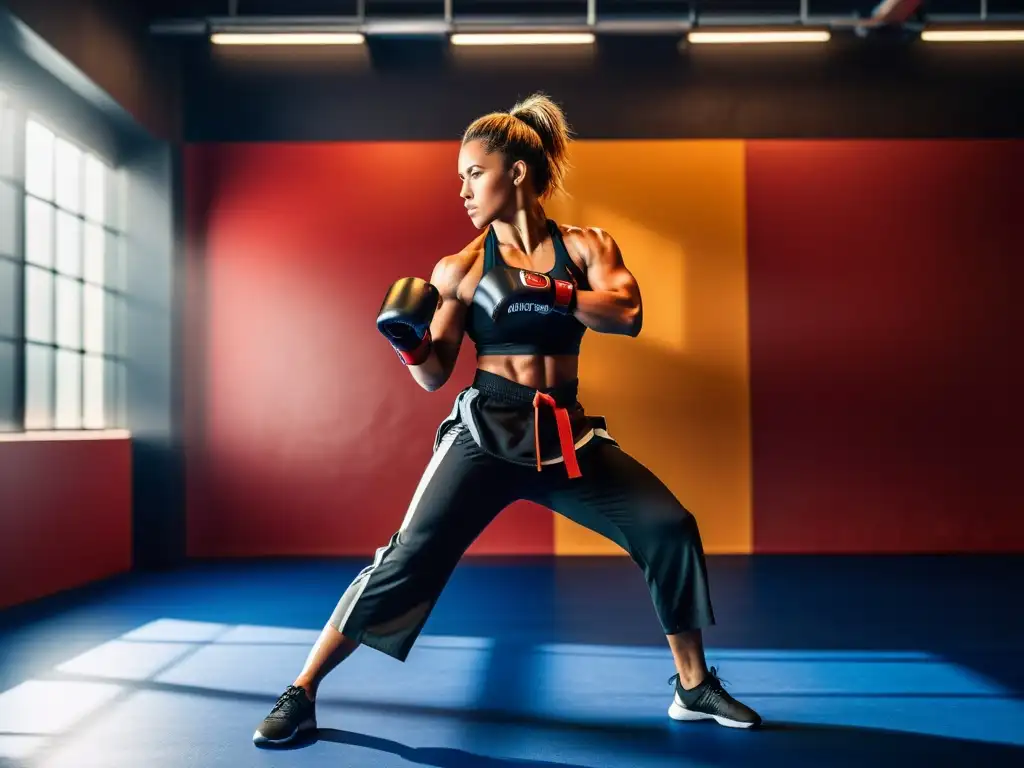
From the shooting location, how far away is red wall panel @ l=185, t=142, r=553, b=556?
16.2 ft

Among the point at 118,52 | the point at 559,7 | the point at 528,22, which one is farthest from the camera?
the point at 559,7

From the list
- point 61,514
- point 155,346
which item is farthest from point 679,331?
point 61,514

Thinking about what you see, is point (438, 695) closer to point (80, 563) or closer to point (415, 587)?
point (415, 587)

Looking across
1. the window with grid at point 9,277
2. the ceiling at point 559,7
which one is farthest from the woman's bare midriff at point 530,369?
the ceiling at point 559,7

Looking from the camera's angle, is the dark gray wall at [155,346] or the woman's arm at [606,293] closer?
the woman's arm at [606,293]

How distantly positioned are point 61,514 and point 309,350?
1.56 metres

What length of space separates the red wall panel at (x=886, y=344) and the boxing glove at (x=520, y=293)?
3.25 meters

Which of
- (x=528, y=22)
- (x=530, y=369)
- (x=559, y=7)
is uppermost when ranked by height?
(x=559, y=7)

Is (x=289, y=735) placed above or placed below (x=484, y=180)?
below

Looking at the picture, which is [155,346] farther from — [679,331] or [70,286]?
[679,331]

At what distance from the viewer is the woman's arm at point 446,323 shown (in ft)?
7.01

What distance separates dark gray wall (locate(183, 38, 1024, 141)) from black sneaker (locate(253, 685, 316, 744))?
3667 millimetres

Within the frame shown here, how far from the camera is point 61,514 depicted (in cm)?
391

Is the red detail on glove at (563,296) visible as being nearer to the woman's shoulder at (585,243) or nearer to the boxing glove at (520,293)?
the boxing glove at (520,293)
